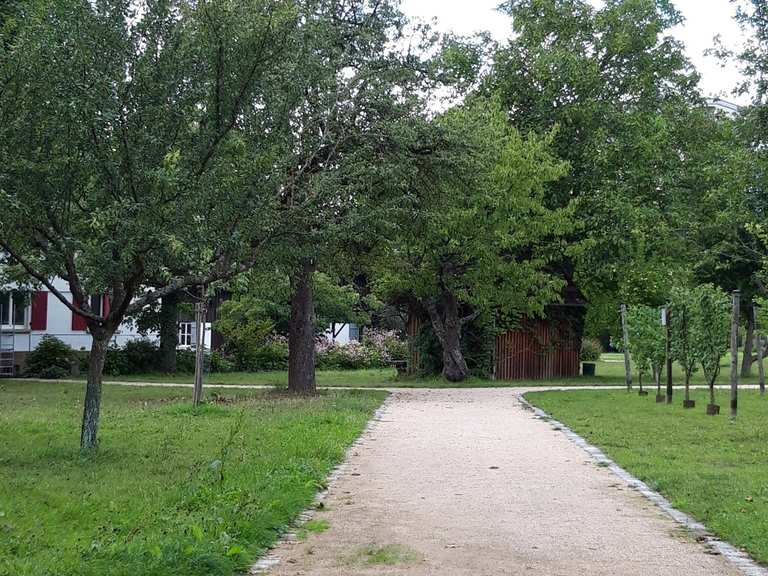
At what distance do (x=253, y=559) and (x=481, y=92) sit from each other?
30.3 metres

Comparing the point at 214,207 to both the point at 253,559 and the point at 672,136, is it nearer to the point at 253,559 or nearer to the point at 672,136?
the point at 253,559

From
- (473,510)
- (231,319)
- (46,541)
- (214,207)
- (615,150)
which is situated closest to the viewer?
(46,541)

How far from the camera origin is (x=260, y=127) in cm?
1113

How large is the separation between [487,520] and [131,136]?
17.4 ft

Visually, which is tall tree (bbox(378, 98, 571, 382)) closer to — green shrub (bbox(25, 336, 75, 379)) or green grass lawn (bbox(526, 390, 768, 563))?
green grass lawn (bbox(526, 390, 768, 563))

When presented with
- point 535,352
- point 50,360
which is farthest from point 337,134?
point 50,360

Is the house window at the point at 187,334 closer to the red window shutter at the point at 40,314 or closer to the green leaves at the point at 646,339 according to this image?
the red window shutter at the point at 40,314

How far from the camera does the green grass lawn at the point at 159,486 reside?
5.94 meters

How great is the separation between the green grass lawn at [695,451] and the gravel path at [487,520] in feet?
1.27

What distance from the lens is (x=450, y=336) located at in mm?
32125

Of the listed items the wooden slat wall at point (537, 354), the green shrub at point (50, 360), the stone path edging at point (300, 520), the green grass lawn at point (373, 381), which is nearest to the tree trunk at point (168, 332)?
the green grass lawn at point (373, 381)

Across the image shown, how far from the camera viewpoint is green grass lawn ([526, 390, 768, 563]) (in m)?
7.92

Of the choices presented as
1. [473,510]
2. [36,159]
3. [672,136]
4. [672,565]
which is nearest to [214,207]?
[36,159]

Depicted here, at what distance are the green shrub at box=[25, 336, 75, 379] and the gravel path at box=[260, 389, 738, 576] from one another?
24.0 metres
